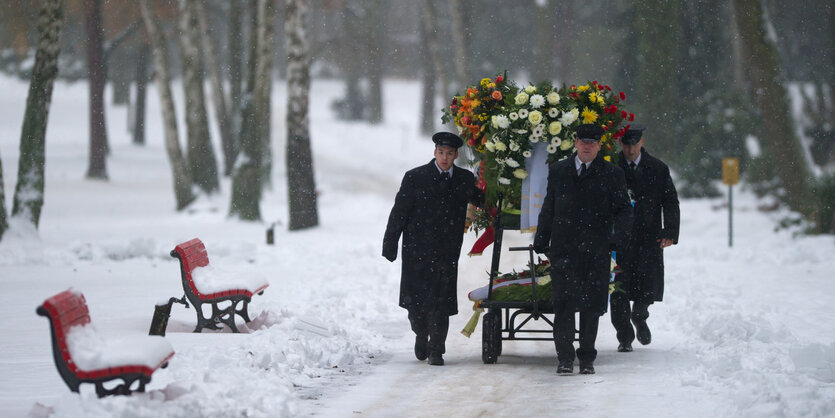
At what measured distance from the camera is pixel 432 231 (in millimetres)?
9750

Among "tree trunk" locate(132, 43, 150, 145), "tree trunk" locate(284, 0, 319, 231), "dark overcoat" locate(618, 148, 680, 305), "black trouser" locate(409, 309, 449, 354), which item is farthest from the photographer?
"tree trunk" locate(132, 43, 150, 145)

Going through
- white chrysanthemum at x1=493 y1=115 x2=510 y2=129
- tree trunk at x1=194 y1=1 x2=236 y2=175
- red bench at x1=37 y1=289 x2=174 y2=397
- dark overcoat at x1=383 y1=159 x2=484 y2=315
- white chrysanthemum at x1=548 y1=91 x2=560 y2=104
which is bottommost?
red bench at x1=37 y1=289 x2=174 y2=397

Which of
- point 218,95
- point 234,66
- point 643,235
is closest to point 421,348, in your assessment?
point 643,235

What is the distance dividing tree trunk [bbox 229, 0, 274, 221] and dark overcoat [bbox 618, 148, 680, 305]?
15218 mm

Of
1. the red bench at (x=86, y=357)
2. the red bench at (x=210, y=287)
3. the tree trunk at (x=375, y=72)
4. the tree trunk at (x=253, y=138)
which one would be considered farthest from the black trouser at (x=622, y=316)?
the tree trunk at (x=375, y=72)

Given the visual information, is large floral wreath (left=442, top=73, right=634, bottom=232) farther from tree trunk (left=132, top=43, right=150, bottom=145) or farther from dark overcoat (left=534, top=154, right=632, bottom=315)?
tree trunk (left=132, top=43, right=150, bottom=145)

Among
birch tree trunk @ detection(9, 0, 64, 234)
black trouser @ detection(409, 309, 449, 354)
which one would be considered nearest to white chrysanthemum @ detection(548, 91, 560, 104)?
black trouser @ detection(409, 309, 449, 354)

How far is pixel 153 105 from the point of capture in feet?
202

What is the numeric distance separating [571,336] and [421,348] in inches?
58.0

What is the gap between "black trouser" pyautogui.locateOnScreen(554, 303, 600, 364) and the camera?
28.9 ft

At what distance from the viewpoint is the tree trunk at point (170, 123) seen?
27.8 m

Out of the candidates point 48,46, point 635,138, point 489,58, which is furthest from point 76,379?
point 489,58

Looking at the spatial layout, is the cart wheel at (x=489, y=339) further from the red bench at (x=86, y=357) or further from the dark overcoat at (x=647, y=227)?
the red bench at (x=86, y=357)

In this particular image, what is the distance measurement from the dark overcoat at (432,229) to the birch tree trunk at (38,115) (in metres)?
10.8
